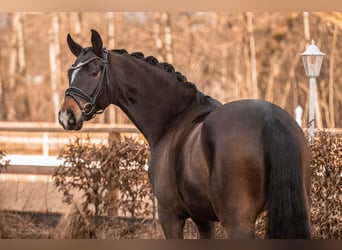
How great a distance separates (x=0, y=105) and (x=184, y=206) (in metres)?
19.1

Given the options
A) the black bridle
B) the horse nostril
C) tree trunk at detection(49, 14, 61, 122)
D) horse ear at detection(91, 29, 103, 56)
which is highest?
tree trunk at detection(49, 14, 61, 122)

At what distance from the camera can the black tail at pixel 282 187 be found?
383cm

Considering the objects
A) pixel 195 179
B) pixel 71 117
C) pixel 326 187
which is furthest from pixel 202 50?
pixel 195 179

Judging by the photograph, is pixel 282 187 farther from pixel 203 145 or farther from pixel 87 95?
pixel 87 95

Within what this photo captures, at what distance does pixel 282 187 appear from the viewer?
3.83m

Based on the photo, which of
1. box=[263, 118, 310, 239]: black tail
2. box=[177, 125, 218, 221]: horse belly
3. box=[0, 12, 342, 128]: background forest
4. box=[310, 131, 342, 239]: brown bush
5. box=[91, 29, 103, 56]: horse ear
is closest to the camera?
box=[263, 118, 310, 239]: black tail

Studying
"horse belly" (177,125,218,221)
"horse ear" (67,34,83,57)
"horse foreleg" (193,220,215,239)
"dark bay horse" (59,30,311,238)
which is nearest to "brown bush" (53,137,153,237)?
"dark bay horse" (59,30,311,238)

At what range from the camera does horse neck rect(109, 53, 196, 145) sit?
4.97m

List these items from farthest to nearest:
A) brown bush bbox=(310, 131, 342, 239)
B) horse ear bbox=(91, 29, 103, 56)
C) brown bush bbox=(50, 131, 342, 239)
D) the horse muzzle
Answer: brown bush bbox=(50, 131, 342, 239) → brown bush bbox=(310, 131, 342, 239) → horse ear bbox=(91, 29, 103, 56) → the horse muzzle

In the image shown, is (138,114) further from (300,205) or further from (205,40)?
(205,40)

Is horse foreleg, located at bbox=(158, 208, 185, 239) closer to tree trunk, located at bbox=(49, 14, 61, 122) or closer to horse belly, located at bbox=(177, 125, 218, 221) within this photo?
horse belly, located at bbox=(177, 125, 218, 221)

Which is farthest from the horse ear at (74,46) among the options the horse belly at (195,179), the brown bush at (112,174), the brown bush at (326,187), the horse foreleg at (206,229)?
the brown bush at (326,187)

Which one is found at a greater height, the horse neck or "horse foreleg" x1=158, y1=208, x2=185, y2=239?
the horse neck
